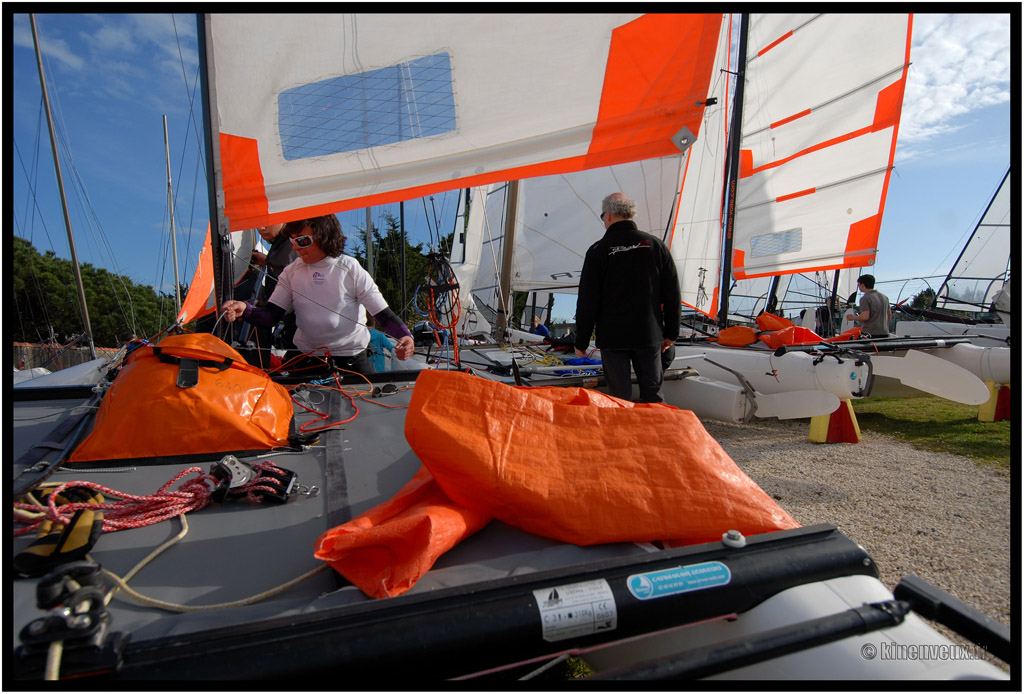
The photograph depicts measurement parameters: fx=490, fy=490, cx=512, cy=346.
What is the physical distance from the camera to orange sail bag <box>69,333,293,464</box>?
1.60 m

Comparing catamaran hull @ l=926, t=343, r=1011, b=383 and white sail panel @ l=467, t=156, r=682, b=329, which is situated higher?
white sail panel @ l=467, t=156, r=682, b=329

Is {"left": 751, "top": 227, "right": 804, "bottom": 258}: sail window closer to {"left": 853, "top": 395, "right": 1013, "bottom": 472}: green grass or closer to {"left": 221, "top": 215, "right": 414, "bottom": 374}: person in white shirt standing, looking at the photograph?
{"left": 853, "top": 395, "right": 1013, "bottom": 472}: green grass

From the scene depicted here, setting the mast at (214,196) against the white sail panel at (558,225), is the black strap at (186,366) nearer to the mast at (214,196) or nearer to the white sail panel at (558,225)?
the mast at (214,196)

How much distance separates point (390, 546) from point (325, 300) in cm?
190

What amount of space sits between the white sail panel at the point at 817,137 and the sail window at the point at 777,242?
15 mm

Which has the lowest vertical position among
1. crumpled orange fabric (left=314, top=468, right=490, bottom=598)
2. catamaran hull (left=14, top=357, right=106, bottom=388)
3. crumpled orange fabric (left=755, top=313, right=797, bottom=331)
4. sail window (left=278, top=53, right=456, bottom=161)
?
catamaran hull (left=14, top=357, right=106, bottom=388)

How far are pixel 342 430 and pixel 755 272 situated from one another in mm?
8351

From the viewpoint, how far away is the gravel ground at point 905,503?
1784 mm

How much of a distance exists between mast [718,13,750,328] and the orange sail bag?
22.2 feet

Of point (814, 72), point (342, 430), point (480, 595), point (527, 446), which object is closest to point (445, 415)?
point (527, 446)

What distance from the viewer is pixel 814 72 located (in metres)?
7.07

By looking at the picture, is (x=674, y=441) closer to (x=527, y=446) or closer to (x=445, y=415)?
(x=527, y=446)

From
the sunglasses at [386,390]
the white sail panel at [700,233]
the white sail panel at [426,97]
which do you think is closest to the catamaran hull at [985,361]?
the white sail panel at [426,97]

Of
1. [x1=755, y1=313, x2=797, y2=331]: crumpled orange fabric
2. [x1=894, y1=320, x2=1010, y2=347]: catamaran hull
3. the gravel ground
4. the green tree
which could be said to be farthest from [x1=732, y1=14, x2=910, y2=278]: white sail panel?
the green tree
